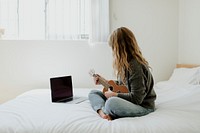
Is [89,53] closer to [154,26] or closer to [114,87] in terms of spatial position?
[154,26]

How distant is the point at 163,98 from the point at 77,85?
1.36 metres

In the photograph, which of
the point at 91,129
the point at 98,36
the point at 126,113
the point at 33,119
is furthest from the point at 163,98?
the point at 98,36

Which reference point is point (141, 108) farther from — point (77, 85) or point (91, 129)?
point (77, 85)

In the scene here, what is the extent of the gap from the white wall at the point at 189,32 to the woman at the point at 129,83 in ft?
5.02

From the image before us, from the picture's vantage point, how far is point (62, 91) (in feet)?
7.01

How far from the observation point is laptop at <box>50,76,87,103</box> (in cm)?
200

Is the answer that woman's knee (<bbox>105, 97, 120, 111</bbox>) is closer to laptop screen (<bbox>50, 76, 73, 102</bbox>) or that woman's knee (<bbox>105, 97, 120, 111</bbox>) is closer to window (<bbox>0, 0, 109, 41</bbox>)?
laptop screen (<bbox>50, 76, 73, 102</bbox>)

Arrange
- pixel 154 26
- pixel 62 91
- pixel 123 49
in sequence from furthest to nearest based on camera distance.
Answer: pixel 154 26, pixel 62 91, pixel 123 49

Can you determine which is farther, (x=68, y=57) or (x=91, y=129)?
(x=68, y=57)

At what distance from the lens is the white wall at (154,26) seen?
312cm

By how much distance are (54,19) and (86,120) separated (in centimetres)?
204

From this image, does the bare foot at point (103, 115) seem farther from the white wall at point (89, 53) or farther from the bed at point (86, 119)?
the white wall at point (89, 53)

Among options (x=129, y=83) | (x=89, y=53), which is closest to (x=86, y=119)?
(x=129, y=83)

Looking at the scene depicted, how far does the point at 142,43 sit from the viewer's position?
317 centimetres
